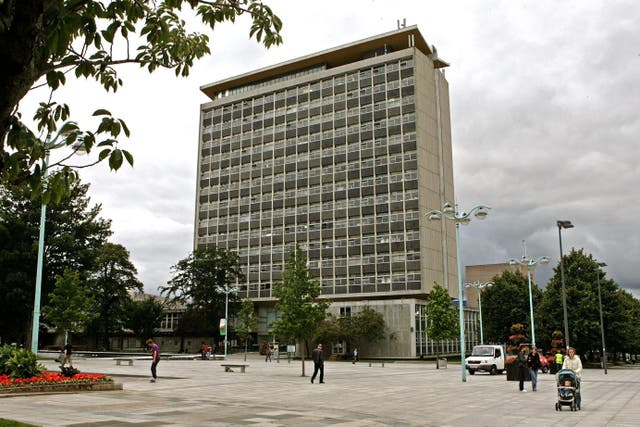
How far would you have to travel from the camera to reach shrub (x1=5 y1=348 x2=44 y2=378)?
→ 734 inches

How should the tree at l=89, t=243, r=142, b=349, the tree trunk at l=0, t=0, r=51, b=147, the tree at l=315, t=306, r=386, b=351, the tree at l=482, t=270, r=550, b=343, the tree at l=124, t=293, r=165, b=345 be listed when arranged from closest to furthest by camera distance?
the tree trunk at l=0, t=0, r=51, b=147 < the tree at l=315, t=306, r=386, b=351 < the tree at l=482, t=270, r=550, b=343 < the tree at l=89, t=243, r=142, b=349 < the tree at l=124, t=293, r=165, b=345

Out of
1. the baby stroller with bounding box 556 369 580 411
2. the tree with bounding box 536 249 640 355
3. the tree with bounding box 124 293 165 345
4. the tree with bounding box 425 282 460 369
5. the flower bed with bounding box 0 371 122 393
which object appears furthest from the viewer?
the tree with bounding box 124 293 165 345

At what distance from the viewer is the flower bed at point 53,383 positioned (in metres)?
17.8

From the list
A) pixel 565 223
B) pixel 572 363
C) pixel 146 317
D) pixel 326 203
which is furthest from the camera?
pixel 146 317

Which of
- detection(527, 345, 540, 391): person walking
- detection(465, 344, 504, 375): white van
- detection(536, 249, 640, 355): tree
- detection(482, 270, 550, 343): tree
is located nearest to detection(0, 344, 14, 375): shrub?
detection(527, 345, 540, 391): person walking

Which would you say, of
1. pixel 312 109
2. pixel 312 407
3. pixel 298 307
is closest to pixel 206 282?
pixel 312 109

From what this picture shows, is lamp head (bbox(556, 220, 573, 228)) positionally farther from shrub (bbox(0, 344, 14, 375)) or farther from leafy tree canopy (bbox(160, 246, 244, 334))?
leafy tree canopy (bbox(160, 246, 244, 334))

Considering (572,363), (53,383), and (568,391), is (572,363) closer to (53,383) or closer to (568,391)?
(568,391)

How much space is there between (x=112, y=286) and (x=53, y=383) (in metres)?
52.7

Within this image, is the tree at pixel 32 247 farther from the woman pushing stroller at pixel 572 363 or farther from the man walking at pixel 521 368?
the woman pushing stroller at pixel 572 363

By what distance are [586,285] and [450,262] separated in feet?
89.0

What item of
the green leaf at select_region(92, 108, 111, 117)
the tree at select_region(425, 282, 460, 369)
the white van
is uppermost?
the green leaf at select_region(92, 108, 111, 117)

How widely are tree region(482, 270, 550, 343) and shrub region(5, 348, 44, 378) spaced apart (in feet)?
182

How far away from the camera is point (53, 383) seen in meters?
18.9
